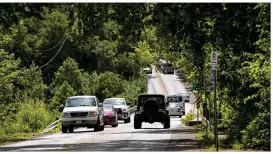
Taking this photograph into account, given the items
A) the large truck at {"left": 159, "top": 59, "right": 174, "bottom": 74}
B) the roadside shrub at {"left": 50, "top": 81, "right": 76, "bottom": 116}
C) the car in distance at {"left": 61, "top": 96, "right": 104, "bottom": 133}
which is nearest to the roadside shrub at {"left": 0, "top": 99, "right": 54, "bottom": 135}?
the car in distance at {"left": 61, "top": 96, "right": 104, "bottom": 133}

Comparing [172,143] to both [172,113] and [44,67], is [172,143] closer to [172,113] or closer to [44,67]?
[172,113]

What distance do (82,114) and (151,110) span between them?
457 centimetres

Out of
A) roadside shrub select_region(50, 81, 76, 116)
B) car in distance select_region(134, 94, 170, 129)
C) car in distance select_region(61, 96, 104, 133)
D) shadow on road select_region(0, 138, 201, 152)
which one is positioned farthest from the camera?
roadside shrub select_region(50, 81, 76, 116)

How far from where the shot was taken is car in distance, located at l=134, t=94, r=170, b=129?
133ft

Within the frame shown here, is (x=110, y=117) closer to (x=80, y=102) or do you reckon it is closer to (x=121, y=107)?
(x=80, y=102)

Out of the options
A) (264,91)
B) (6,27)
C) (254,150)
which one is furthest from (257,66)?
(6,27)

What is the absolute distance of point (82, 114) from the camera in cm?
3756

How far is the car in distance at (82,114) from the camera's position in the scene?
3759cm

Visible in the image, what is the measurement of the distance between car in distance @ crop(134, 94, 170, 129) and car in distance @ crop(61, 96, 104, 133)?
9.11 feet

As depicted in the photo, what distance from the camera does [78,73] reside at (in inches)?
3282

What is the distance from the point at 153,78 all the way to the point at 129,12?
351 feet

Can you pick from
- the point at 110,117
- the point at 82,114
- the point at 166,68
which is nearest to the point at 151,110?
the point at 82,114

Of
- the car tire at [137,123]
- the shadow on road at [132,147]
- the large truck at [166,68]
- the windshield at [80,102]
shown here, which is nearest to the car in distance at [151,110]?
the car tire at [137,123]

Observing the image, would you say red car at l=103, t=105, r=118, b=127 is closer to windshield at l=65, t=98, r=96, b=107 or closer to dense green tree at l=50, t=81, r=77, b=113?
windshield at l=65, t=98, r=96, b=107
